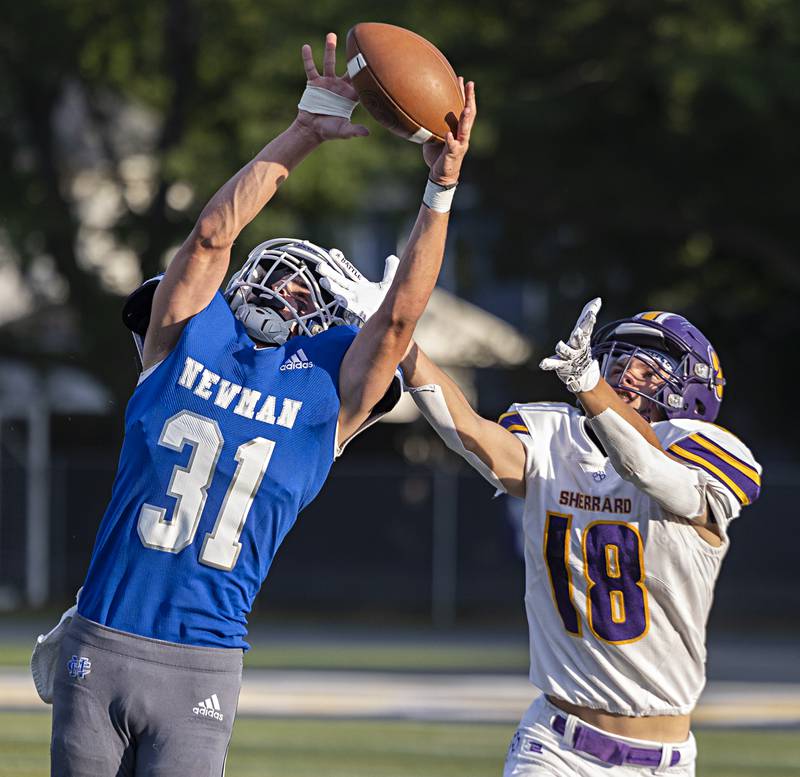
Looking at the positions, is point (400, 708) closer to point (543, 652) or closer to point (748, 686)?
point (748, 686)

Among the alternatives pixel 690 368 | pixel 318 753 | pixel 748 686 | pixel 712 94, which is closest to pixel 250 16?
pixel 712 94

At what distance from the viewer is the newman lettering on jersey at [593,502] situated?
15.5 feet

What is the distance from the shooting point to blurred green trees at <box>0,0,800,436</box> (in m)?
16.8

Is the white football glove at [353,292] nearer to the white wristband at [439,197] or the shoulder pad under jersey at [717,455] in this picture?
the white wristband at [439,197]

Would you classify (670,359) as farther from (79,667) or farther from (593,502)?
(79,667)

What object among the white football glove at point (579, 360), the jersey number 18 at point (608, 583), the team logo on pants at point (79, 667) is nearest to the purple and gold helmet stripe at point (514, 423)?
the jersey number 18 at point (608, 583)

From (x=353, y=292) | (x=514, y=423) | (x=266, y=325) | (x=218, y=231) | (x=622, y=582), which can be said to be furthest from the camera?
(x=514, y=423)

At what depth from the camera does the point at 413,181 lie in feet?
58.2

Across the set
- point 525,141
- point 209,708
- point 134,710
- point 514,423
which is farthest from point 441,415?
point 525,141

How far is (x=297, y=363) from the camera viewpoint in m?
4.11

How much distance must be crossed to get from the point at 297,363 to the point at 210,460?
14.0 inches

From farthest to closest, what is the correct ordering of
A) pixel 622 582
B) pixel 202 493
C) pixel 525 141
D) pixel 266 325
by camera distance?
pixel 525 141 → pixel 622 582 → pixel 266 325 → pixel 202 493

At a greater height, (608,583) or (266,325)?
(266,325)

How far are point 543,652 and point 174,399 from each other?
1.43 meters
